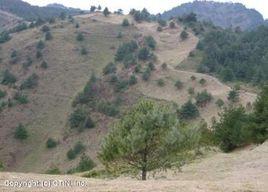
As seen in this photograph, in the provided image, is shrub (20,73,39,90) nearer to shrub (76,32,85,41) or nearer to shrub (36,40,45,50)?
shrub (36,40,45,50)

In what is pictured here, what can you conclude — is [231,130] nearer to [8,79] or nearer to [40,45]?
[8,79]

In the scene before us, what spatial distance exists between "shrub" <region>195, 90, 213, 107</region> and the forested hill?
1787 cm

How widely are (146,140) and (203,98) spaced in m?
77.3

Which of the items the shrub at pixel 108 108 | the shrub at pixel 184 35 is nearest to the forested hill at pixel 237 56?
the shrub at pixel 184 35

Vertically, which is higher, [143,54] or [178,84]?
[143,54]

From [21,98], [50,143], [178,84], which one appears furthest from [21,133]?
[178,84]

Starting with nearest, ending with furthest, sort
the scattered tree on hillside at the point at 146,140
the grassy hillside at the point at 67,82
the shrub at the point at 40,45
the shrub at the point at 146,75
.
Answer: the scattered tree on hillside at the point at 146,140 < the grassy hillside at the point at 67,82 < the shrub at the point at 146,75 < the shrub at the point at 40,45

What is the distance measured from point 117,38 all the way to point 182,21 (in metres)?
34.8

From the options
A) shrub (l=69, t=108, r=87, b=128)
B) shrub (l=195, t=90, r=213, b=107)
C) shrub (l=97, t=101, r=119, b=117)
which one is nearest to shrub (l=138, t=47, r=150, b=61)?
shrub (l=97, t=101, r=119, b=117)

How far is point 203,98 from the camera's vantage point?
351 feet

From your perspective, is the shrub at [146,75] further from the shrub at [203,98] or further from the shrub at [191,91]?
the shrub at [203,98]

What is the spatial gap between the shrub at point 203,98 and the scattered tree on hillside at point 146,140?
74.4 m

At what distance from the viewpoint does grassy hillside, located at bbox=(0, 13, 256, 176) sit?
106875mm

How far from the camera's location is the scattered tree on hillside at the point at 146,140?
30.8m
